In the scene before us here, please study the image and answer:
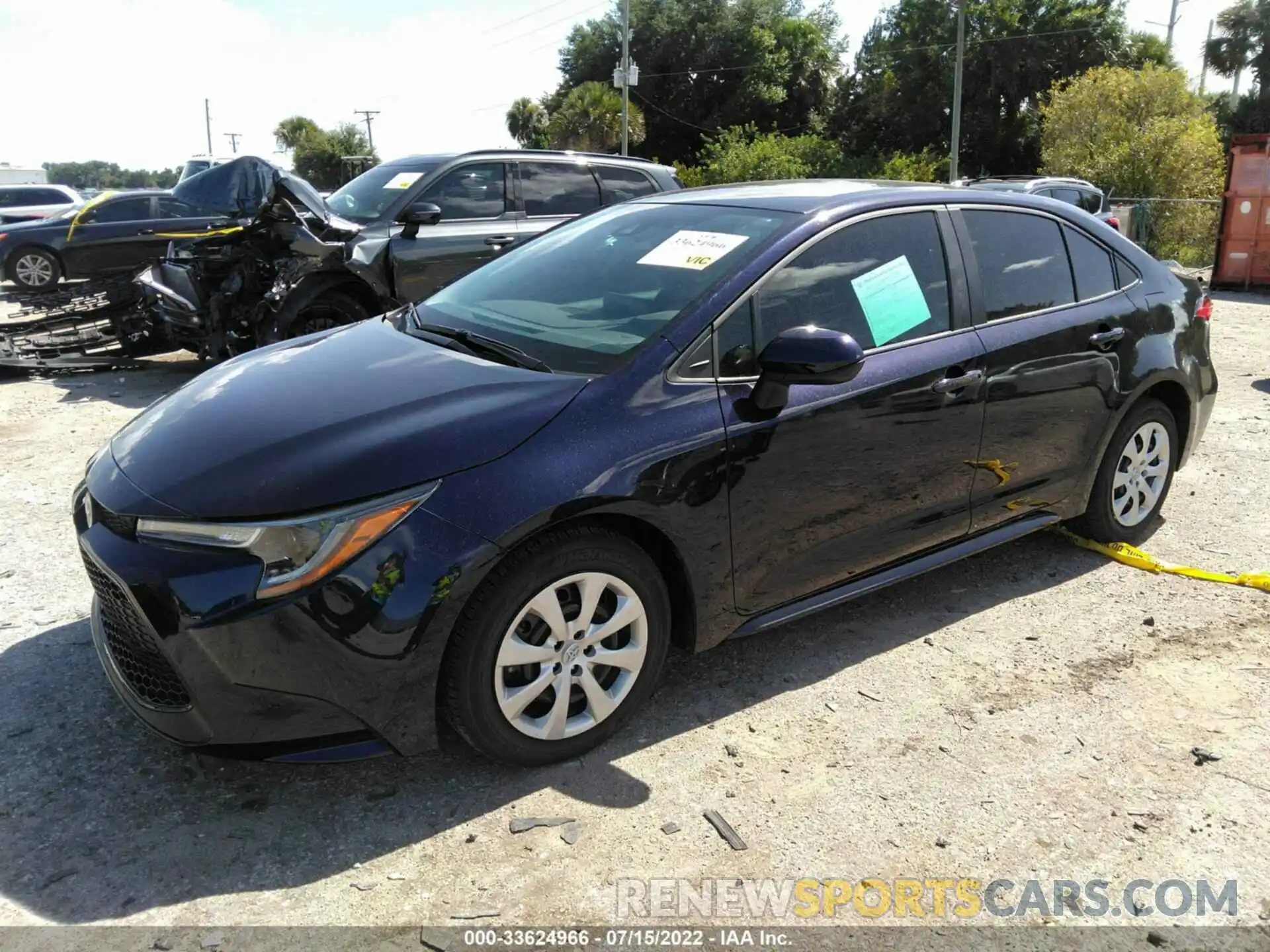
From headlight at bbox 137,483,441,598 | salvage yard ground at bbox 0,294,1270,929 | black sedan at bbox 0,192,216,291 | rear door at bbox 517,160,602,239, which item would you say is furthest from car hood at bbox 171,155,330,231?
headlight at bbox 137,483,441,598

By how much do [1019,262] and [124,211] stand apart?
12.6 meters

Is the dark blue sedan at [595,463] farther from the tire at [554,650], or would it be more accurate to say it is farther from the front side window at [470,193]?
the front side window at [470,193]

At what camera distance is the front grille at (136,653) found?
2.55 m

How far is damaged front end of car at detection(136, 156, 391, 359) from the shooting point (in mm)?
7188

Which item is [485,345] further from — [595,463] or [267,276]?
[267,276]

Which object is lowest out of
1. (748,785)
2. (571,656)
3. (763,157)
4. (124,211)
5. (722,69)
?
(748,785)

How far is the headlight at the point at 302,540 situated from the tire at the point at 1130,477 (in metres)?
3.30

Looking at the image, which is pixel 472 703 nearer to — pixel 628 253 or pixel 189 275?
pixel 628 253

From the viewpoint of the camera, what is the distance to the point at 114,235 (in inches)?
516

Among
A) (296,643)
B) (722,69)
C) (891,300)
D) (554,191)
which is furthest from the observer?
(722,69)

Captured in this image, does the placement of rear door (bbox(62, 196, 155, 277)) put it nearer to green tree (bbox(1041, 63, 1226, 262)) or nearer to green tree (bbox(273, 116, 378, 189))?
green tree (bbox(1041, 63, 1226, 262))

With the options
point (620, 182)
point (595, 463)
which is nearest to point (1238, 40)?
point (620, 182)

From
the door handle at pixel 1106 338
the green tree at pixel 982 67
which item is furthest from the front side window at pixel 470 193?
the green tree at pixel 982 67

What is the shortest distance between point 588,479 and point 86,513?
1443 mm
